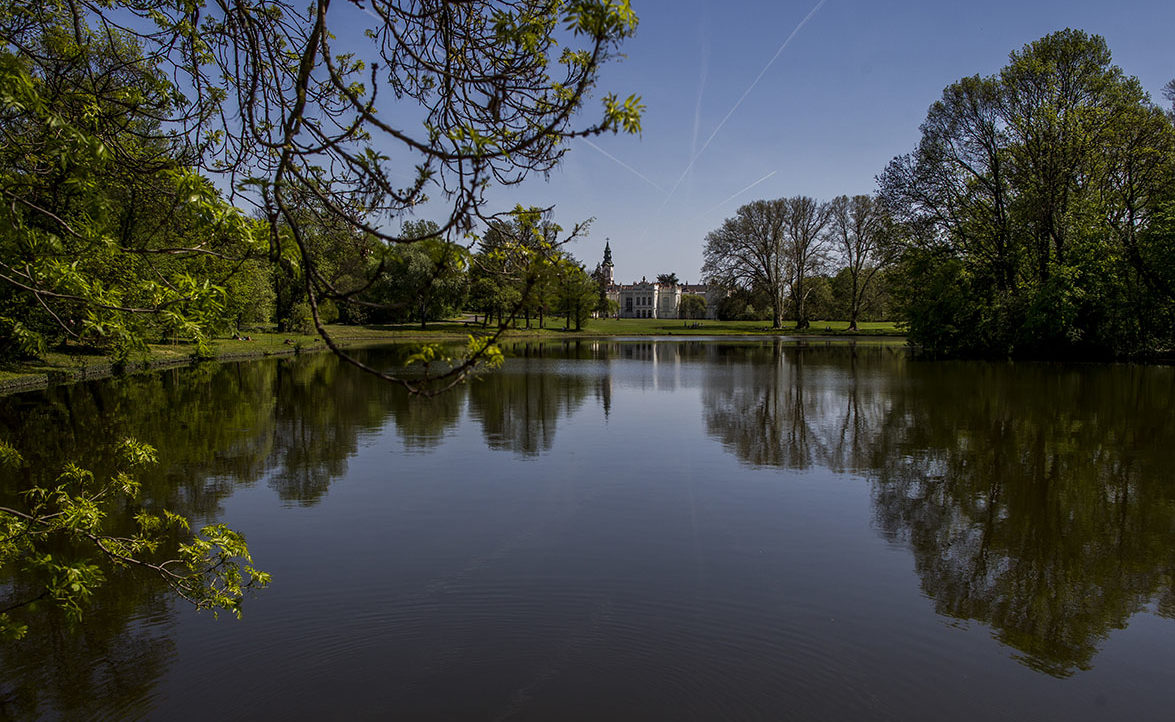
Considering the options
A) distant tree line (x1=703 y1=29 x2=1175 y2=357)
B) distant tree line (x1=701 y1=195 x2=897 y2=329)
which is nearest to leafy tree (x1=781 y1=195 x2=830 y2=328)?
distant tree line (x1=701 y1=195 x2=897 y2=329)

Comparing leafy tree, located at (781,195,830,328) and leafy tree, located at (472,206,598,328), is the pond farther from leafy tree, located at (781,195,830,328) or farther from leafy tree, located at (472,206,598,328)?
leafy tree, located at (781,195,830,328)

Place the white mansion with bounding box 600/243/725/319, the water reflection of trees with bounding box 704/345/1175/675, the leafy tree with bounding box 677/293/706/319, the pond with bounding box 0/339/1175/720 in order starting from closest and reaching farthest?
the pond with bounding box 0/339/1175/720 < the water reflection of trees with bounding box 704/345/1175/675 < the leafy tree with bounding box 677/293/706/319 < the white mansion with bounding box 600/243/725/319

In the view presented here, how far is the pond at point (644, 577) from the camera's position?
511 cm

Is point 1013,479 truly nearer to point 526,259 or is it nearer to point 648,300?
point 526,259

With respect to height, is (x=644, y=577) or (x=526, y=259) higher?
(x=526, y=259)

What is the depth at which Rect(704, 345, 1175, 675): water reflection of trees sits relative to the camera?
21.5 ft

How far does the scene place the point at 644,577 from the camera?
718 centimetres

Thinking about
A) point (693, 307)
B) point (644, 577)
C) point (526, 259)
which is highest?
point (693, 307)

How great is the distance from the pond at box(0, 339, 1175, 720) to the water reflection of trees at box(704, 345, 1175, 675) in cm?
6

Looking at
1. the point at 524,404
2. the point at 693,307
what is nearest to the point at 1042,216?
the point at 524,404

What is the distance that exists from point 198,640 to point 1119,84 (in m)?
43.0

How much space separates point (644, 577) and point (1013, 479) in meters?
7.02

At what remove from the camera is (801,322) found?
78.8 meters

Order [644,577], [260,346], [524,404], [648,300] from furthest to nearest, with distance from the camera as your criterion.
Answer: [648,300] → [260,346] → [524,404] → [644,577]
